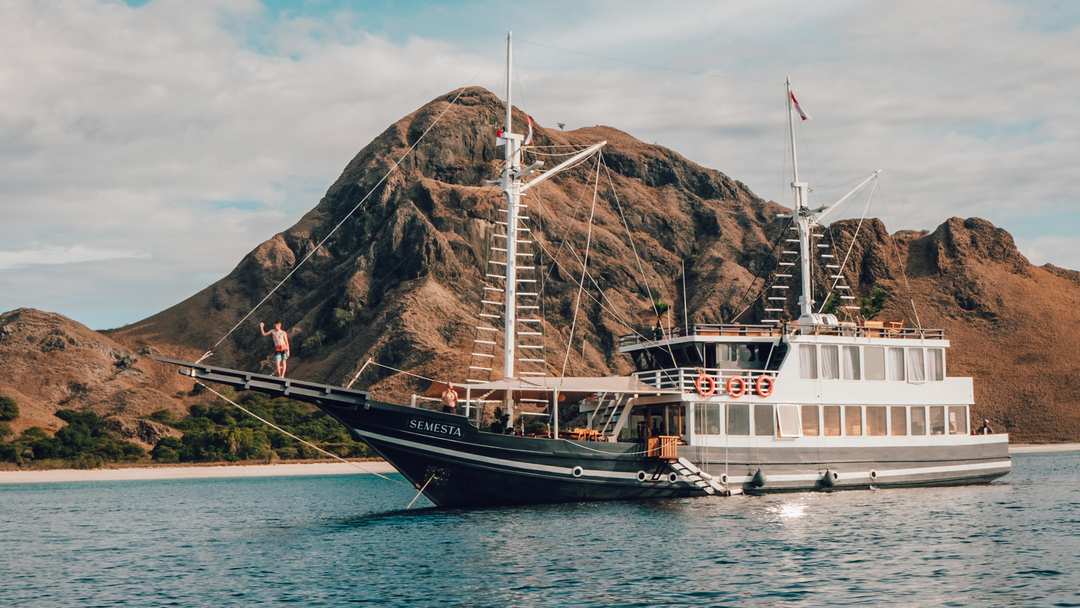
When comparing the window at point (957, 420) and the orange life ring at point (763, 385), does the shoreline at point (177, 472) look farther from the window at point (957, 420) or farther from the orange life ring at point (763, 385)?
the window at point (957, 420)

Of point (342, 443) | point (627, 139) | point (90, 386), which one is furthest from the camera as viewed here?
point (627, 139)

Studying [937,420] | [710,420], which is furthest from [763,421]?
[937,420]

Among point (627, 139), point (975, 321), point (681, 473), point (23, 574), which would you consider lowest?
point (23, 574)

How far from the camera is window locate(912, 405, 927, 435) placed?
39.2m

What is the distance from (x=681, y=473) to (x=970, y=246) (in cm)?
12444

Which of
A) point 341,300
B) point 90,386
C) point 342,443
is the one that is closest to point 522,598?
point 342,443

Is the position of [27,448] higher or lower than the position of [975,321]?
lower

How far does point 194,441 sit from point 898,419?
59667 mm

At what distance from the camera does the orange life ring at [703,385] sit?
115 ft

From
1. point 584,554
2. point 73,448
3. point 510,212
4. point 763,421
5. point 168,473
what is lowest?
point 168,473

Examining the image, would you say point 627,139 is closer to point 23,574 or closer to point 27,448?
point 27,448

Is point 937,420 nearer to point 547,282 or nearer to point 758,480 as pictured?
point 758,480

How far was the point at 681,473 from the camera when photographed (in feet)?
112

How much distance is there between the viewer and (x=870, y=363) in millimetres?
38531
